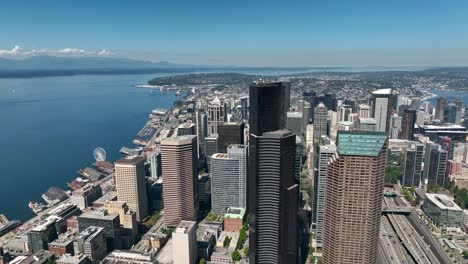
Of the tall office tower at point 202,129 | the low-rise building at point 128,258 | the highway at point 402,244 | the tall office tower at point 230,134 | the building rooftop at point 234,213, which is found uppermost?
the tall office tower at point 230,134

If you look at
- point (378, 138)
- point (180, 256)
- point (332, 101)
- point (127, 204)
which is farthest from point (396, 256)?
point (332, 101)

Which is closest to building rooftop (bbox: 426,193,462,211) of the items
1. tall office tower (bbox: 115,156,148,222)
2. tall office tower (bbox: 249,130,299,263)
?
tall office tower (bbox: 249,130,299,263)

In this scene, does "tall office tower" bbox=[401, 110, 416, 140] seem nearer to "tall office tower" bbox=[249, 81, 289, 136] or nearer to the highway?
the highway

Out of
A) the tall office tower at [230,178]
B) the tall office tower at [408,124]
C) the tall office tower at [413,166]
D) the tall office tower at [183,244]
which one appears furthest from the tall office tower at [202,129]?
the tall office tower at [408,124]

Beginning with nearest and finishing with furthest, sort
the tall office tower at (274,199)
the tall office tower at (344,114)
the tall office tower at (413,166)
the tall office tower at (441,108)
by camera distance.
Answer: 1. the tall office tower at (274,199)
2. the tall office tower at (413,166)
3. the tall office tower at (344,114)
4. the tall office tower at (441,108)

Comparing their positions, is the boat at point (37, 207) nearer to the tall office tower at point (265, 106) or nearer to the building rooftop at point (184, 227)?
the building rooftop at point (184, 227)

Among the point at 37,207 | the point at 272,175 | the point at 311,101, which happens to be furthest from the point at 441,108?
the point at 37,207

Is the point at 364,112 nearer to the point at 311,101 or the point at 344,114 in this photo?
the point at 344,114
